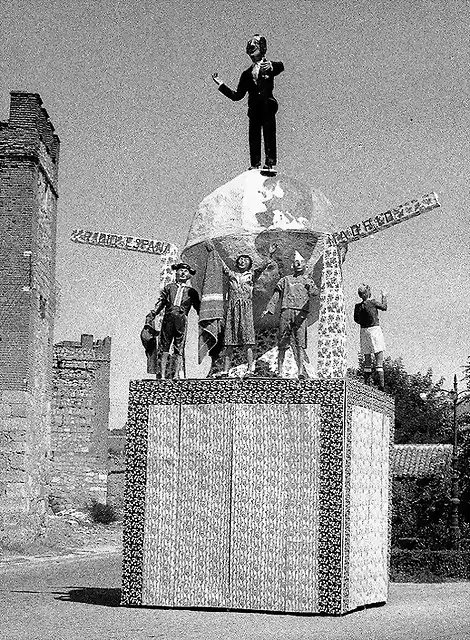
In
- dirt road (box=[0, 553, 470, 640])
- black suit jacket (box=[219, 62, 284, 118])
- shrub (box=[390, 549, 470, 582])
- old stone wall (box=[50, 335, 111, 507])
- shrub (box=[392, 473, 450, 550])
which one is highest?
black suit jacket (box=[219, 62, 284, 118])

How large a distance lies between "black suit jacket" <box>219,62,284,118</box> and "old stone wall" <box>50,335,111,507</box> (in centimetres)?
2083

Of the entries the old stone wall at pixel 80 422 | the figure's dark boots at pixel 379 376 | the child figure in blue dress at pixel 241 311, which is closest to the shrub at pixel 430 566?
the figure's dark boots at pixel 379 376

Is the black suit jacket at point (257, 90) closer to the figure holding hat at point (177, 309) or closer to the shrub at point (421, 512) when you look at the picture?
the figure holding hat at point (177, 309)

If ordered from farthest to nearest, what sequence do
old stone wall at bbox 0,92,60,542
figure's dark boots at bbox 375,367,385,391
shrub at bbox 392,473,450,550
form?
old stone wall at bbox 0,92,60,542
shrub at bbox 392,473,450,550
figure's dark boots at bbox 375,367,385,391

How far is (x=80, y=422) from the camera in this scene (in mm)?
34188

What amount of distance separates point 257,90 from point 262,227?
76.5 inches

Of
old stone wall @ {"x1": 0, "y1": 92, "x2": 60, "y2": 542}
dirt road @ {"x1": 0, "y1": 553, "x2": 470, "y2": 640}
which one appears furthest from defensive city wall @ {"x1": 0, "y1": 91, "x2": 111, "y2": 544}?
dirt road @ {"x1": 0, "y1": 553, "x2": 470, "y2": 640}

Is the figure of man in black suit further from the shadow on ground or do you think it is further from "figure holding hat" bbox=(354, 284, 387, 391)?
the shadow on ground

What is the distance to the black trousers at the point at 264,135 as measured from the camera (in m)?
14.4

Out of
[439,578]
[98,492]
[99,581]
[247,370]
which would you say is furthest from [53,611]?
[98,492]

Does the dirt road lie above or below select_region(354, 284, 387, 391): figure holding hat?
below

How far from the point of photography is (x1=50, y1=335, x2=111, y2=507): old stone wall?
3347 cm

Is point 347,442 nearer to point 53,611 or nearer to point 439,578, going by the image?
point 53,611

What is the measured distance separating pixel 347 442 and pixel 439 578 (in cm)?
769
